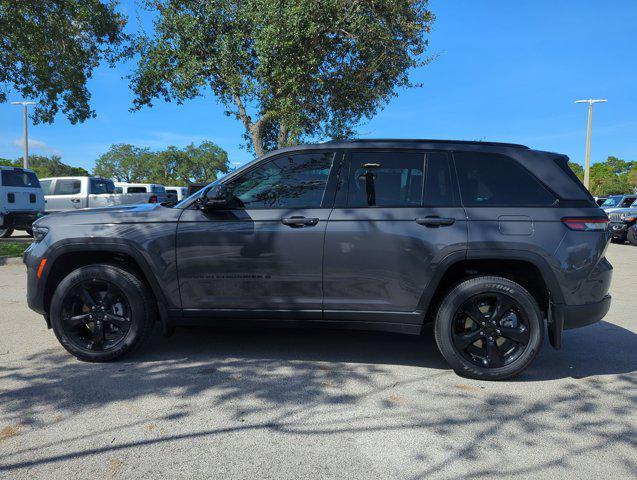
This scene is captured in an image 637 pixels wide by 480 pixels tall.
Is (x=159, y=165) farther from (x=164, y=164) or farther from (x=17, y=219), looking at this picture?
(x=17, y=219)

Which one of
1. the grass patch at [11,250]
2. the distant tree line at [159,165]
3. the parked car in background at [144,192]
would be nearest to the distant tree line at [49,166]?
the distant tree line at [159,165]

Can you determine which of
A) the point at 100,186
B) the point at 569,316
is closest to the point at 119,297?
the point at 569,316

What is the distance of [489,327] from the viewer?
392 cm

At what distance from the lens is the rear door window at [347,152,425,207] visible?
402 cm

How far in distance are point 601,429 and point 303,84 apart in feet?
39.8

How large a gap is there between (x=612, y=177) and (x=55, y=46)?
8410 cm

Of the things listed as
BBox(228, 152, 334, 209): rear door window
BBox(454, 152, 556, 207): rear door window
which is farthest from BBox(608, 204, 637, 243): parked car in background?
BBox(228, 152, 334, 209): rear door window

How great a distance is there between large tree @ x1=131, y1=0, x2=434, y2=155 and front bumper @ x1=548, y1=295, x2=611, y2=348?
10527 mm

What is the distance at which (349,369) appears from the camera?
4148 mm

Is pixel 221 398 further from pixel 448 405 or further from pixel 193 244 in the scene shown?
pixel 448 405

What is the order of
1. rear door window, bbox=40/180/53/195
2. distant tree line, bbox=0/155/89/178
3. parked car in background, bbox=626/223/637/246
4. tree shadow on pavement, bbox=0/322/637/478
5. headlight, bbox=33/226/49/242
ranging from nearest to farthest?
tree shadow on pavement, bbox=0/322/637/478, headlight, bbox=33/226/49/242, parked car in background, bbox=626/223/637/246, rear door window, bbox=40/180/53/195, distant tree line, bbox=0/155/89/178

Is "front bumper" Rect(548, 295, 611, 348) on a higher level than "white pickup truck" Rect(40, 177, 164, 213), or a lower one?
lower

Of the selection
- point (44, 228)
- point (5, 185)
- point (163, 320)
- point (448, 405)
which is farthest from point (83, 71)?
point (448, 405)

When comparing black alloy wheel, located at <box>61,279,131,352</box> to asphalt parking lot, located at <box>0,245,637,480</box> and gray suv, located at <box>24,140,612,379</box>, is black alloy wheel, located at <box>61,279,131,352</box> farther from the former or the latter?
asphalt parking lot, located at <box>0,245,637,480</box>
